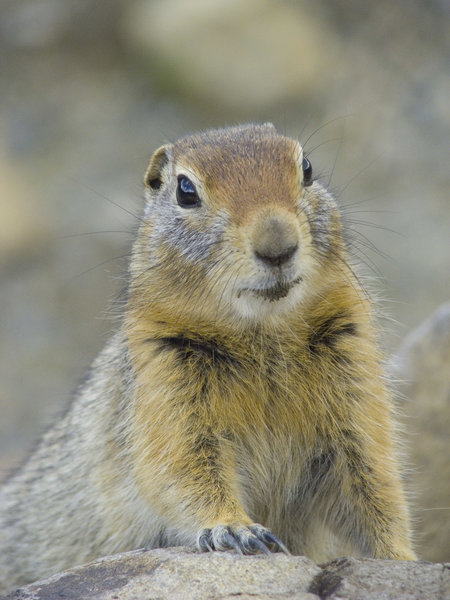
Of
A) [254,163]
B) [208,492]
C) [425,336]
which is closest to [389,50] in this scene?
[425,336]

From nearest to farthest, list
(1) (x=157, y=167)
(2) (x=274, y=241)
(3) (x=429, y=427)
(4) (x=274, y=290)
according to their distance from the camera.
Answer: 1. (2) (x=274, y=241)
2. (4) (x=274, y=290)
3. (1) (x=157, y=167)
4. (3) (x=429, y=427)

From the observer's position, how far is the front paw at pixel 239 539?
4.14 meters

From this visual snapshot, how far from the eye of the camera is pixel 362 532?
16.5ft

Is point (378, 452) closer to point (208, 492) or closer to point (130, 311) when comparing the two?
point (208, 492)

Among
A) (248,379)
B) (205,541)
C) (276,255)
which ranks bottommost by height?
(205,541)

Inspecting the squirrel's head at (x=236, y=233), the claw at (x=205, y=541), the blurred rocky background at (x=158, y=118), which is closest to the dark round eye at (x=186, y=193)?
the squirrel's head at (x=236, y=233)

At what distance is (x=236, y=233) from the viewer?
4484mm

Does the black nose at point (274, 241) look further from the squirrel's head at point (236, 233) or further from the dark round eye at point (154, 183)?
the dark round eye at point (154, 183)

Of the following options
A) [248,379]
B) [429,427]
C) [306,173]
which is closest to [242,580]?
[248,379]

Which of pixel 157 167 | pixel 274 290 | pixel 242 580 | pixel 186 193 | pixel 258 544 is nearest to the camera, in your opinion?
pixel 242 580

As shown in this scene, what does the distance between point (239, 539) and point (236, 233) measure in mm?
1490

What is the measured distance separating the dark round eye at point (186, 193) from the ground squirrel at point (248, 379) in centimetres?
1

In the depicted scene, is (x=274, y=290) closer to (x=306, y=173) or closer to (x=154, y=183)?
(x=306, y=173)

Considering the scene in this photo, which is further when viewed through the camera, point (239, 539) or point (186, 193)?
point (186, 193)
